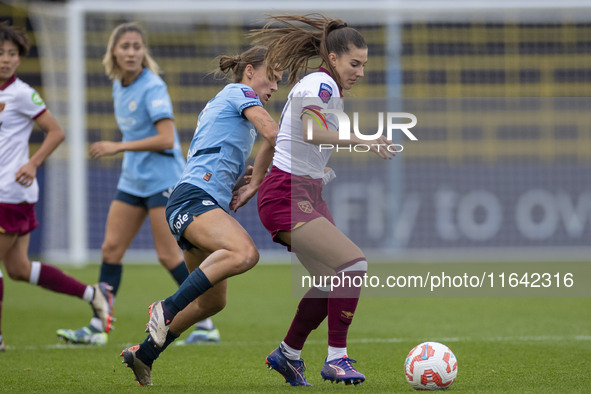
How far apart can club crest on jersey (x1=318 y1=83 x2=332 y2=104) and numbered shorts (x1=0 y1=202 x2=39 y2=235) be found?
2.93 meters

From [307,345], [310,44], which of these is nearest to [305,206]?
[310,44]

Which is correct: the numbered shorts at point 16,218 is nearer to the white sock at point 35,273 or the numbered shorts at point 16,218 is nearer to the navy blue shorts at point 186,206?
the white sock at point 35,273

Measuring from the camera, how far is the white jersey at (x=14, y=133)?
650 centimetres

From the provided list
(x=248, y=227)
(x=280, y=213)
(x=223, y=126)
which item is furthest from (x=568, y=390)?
(x=248, y=227)

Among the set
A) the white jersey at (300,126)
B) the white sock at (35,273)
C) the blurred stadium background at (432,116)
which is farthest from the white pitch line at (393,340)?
the blurred stadium background at (432,116)

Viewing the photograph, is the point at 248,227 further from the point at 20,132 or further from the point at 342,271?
the point at 342,271

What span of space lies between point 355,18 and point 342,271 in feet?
31.3

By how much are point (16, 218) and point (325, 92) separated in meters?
2.97

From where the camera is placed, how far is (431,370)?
4445 millimetres

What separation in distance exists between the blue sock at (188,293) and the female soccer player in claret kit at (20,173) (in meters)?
2.22

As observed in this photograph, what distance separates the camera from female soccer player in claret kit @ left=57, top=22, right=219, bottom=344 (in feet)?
22.3

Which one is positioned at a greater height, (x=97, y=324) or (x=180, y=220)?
(x=180, y=220)

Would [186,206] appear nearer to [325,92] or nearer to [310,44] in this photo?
[325,92]

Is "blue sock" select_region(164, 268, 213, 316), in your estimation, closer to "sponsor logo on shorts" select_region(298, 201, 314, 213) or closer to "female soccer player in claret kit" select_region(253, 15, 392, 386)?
"female soccer player in claret kit" select_region(253, 15, 392, 386)
